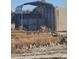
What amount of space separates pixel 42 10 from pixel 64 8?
28 cm

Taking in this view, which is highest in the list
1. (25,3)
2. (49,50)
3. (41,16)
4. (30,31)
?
(25,3)

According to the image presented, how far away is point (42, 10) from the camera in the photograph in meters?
2.58

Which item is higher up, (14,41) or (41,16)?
(41,16)

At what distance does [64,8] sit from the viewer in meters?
2.62
